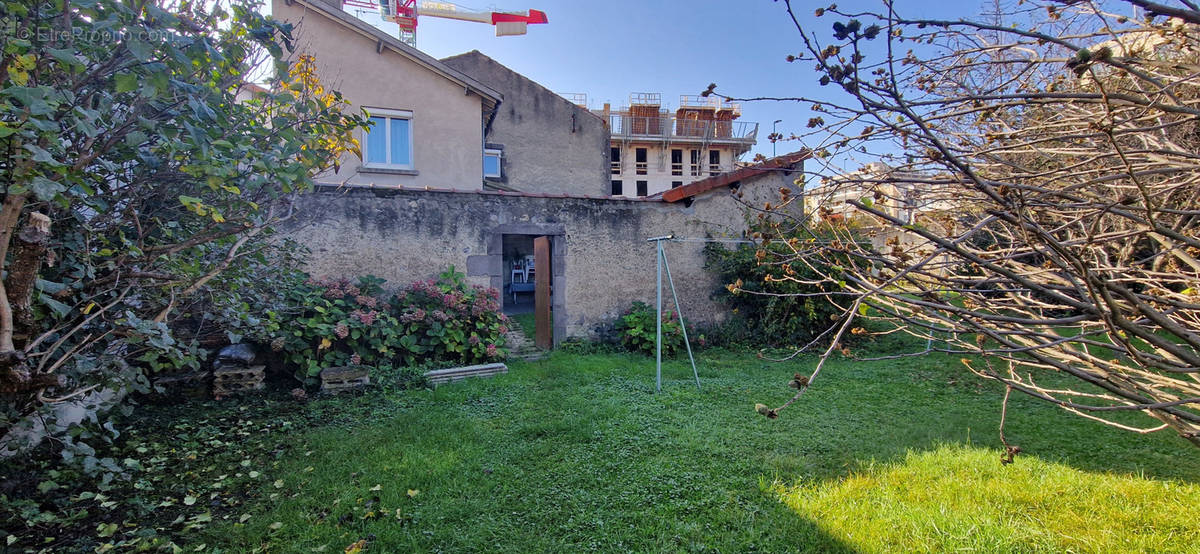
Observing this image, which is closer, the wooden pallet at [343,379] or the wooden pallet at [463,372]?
the wooden pallet at [343,379]

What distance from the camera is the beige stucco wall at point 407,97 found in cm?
859

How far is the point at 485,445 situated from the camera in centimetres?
375

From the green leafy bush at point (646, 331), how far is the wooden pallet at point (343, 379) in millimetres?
3520

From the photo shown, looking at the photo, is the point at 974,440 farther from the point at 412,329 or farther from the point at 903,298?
the point at 412,329

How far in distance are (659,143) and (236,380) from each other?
2392 cm

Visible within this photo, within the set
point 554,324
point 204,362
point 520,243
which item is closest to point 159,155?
point 204,362

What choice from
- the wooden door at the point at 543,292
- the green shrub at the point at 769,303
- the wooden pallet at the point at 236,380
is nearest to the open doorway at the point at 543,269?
the wooden door at the point at 543,292

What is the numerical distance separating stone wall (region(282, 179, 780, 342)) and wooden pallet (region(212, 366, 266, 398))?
60.4 inches

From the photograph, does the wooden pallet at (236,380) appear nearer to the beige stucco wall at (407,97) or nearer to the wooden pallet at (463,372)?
the wooden pallet at (463,372)

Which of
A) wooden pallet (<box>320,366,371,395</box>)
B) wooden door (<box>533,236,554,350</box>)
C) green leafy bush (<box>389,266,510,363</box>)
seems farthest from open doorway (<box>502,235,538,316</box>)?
wooden pallet (<box>320,366,371,395</box>)

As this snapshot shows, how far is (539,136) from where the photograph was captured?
15.1m

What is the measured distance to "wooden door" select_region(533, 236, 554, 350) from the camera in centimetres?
728

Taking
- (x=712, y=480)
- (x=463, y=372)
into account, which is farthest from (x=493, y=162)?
(x=712, y=480)

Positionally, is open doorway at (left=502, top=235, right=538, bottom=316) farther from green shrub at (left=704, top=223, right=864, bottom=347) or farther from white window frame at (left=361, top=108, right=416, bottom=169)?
green shrub at (left=704, top=223, right=864, bottom=347)
